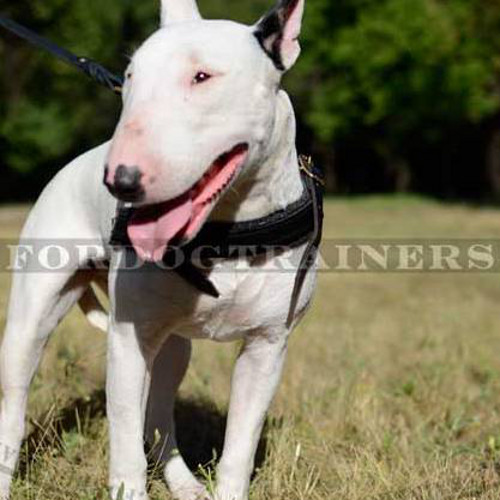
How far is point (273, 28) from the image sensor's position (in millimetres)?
2867

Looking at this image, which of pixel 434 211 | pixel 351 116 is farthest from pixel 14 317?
pixel 351 116

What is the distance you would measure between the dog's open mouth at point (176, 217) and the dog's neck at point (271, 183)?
235 mm

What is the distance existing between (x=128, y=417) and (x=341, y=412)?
1877 millimetres

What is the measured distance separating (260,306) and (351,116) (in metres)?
35.3

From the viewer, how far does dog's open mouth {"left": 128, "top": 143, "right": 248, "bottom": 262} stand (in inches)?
104

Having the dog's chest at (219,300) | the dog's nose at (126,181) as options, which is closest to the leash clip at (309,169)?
the dog's chest at (219,300)

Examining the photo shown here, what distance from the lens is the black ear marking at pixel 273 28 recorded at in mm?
2852

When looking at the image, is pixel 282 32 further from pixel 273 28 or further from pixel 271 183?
pixel 271 183

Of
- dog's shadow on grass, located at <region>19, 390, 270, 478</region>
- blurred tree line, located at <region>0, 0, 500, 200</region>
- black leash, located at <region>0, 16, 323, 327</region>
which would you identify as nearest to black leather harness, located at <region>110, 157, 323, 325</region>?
black leash, located at <region>0, 16, 323, 327</region>

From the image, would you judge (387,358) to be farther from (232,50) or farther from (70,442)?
(232,50)

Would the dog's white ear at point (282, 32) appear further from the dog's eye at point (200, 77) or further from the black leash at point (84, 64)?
the black leash at point (84, 64)

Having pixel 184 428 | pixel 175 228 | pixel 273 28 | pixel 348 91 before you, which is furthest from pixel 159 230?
pixel 348 91

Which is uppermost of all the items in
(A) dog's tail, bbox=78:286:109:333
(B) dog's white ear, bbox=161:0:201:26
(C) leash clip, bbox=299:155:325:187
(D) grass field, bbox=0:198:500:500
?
(B) dog's white ear, bbox=161:0:201:26

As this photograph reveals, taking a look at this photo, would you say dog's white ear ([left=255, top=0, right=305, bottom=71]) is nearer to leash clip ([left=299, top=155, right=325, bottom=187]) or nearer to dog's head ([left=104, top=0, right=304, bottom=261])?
dog's head ([left=104, top=0, right=304, bottom=261])
